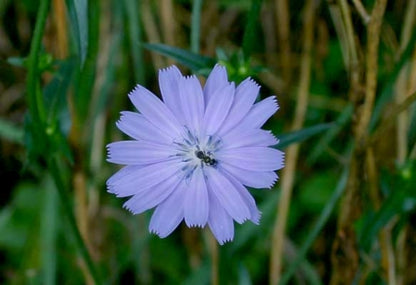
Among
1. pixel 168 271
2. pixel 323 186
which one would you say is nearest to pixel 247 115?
pixel 323 186

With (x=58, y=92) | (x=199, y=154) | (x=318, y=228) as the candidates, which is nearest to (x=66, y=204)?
(x=58, y=92)

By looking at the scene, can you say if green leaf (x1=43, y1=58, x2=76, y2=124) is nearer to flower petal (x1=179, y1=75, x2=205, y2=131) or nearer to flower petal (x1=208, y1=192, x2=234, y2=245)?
flower petal (x1=179, y1=75, x2=205, y2=131)

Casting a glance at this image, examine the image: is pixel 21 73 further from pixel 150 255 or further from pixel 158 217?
pixel 158 217

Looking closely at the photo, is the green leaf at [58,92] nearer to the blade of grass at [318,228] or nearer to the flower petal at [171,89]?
the flower petal at [171,89]

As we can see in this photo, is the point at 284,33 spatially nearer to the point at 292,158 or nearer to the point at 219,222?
the point at 292,158

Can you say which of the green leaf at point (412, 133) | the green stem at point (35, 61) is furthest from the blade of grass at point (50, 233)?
the green leaf at point (412, 133)

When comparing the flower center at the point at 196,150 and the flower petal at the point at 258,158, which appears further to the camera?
the flower center at the point at 196,150
